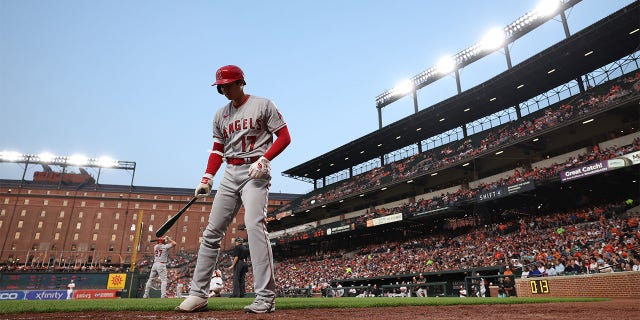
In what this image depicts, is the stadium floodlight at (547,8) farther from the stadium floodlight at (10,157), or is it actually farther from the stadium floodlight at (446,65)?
the stadium floodlight at (10,157)

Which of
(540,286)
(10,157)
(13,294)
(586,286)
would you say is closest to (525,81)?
(540,286)

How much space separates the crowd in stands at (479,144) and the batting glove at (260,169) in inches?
961

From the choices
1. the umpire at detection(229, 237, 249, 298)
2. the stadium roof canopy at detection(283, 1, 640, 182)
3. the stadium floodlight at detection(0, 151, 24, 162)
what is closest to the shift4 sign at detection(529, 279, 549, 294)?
the umpire at detection(229, 237, 249, 298)

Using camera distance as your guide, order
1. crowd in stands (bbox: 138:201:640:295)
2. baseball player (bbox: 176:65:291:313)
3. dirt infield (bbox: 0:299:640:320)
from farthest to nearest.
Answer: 1. crowd in stands (bbox: 138:201:640:295)
2. baseball player (bbox: 176:65:291:313)
3. dirt infield (bbox: 0:299:640:320)

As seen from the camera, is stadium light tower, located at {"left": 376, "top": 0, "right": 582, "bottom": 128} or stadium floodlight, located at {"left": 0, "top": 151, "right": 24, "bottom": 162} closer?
stadium light tower, located at {"left": 376, "top": 0, "right": 582, "bottom": 128}

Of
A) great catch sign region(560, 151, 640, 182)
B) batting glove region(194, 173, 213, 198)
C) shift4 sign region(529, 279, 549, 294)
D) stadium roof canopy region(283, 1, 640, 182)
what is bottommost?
shift4 sign region(529, 279, 549, 294)

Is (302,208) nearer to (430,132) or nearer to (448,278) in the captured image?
(430,132)

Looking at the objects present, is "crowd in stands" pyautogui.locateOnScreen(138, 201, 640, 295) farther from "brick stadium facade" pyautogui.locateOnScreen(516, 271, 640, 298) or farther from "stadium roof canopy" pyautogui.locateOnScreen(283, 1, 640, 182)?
"stadium roof canopy" pyautogui.locateOnScreen(283, 1, 640, 182)

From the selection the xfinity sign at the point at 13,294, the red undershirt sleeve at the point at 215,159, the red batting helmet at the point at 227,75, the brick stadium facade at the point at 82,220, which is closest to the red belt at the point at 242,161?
the red undershirt sleeve at the point at 215,159

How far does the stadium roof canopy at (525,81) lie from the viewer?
76.2 feet

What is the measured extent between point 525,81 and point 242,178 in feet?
98.8

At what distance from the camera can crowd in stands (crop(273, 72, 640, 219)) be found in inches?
893

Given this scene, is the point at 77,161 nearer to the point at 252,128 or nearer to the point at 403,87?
the point at 403,87

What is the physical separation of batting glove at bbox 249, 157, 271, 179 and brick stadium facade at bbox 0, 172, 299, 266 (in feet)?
208
